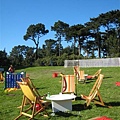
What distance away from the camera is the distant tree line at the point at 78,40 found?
141 ft

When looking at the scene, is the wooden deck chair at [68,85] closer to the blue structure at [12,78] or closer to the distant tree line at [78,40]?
the blue structure at [12,78]

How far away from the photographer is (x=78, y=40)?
51.1m

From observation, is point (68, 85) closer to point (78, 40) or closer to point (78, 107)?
point (78, 107)

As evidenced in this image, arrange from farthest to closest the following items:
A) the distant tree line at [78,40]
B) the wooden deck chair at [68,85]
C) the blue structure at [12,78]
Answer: the distant tree line at [78,40]
the blue structure at [12,78]
the wooden deck chair at [68,85]

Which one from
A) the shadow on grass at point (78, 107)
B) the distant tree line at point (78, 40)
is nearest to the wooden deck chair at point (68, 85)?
the shadow on grass at point (78, 107)

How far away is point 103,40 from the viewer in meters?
50.1

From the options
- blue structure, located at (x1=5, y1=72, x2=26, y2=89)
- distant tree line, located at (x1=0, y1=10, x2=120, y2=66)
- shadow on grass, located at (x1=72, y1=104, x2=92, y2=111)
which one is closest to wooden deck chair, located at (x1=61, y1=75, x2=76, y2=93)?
shadow on grass, located at (x1=72, y1=104, x2=92, y2=111)

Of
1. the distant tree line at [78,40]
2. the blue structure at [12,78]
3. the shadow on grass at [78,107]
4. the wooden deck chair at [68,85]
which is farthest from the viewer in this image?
the distant tree line at [78,40]

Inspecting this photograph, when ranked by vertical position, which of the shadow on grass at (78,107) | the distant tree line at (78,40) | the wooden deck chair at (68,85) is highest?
the distant tree line at (78,40)

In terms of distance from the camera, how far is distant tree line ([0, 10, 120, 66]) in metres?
43.1

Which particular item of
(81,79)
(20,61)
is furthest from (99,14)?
(81,79)

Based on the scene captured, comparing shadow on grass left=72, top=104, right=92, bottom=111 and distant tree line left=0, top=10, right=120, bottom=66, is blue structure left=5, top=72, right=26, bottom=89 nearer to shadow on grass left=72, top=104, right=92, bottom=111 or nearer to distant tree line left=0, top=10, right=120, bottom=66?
shadow on grass left=72, top=104, right=92, bottom=111

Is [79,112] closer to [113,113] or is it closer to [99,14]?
[113,113]

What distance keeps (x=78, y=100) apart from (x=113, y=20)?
41.8 metres
